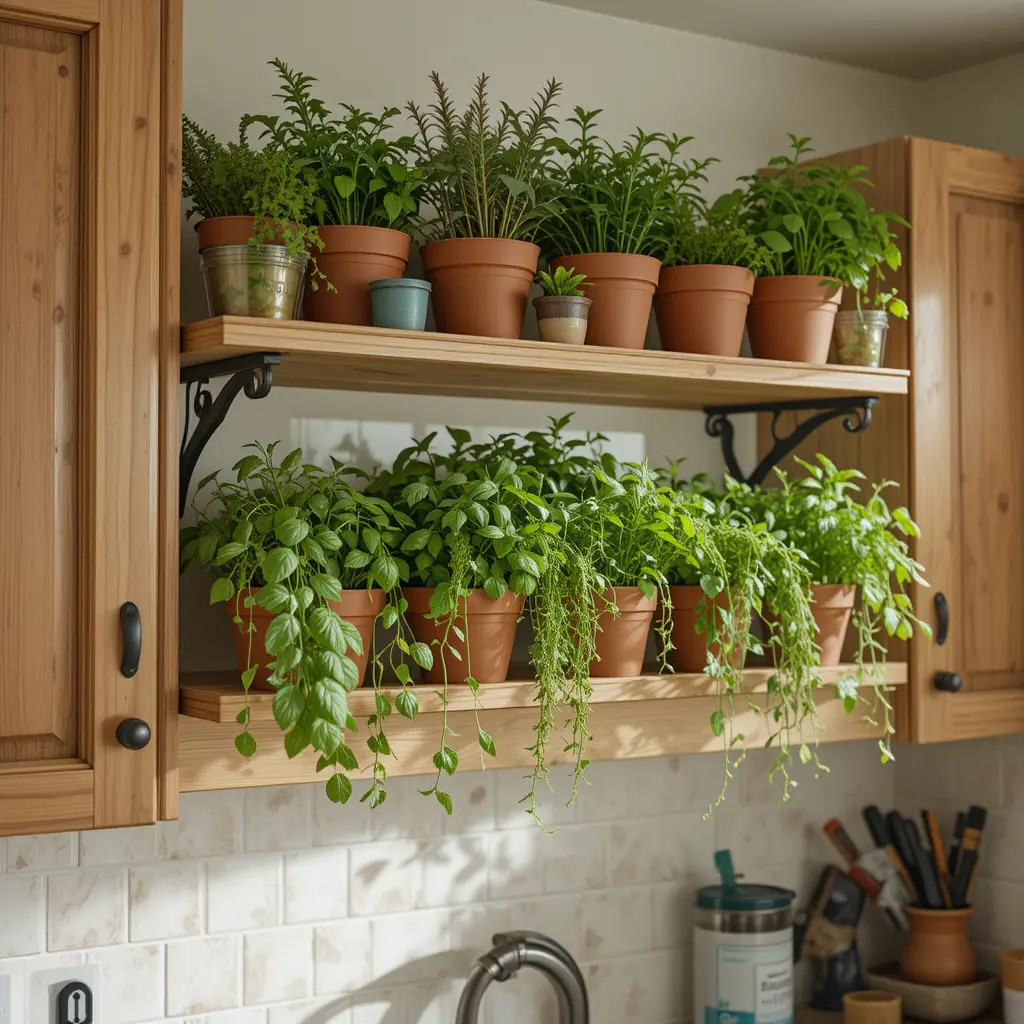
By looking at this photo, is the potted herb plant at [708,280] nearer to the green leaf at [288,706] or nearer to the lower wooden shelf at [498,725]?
the lower wooden shelf at [498,725]

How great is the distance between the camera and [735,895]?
2.28 meters

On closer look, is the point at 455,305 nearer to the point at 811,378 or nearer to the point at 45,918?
the point at 811,378

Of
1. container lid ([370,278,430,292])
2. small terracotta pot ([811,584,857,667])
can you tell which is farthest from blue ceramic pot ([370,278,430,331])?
small terracotta pot ([811,584,857,667])

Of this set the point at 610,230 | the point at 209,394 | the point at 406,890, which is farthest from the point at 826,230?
the point at 406,890

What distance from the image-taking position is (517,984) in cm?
218

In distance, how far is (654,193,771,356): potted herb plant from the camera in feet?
Result: 6.45

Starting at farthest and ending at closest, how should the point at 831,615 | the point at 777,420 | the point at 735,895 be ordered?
1. the point at 777,420
2. the point at 735,895
3. the point at 831,615

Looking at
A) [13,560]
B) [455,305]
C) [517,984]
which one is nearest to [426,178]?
[455,305]

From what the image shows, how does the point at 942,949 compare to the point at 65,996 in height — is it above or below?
below

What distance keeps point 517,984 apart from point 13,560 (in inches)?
44.7

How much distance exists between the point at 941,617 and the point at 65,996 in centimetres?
141

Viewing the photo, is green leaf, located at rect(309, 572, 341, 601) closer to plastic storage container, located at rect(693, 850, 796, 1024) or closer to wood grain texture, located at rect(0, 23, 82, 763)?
wood grain texture, located at rect(0, 23, 82, 763)

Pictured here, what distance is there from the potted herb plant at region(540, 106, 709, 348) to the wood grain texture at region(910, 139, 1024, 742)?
51 centimetres

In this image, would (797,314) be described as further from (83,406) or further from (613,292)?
(83,406)
